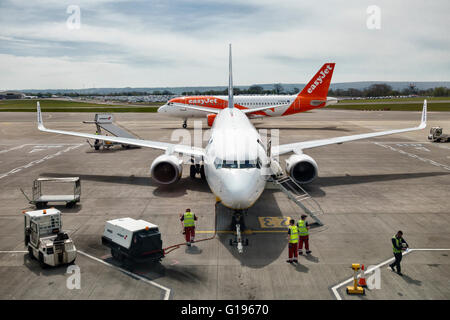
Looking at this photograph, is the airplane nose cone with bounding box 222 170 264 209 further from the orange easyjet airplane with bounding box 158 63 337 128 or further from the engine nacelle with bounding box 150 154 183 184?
the orange easyjet airplane with bounding box 158 63 337 128

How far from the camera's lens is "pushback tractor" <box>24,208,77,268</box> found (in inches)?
481

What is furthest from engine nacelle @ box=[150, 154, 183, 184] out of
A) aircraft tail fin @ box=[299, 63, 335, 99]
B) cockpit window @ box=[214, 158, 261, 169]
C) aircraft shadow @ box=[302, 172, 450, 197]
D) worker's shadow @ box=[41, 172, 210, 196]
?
aircraft tail fin @ box=[299, 63, 335, 99]

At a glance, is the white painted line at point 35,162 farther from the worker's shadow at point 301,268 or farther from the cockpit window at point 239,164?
the worker's shadow at point 301,268

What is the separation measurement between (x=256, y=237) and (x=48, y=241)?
792 cm

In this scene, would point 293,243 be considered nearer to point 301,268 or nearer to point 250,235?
point 301,268

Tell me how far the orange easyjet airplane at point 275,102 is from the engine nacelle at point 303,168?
2575cm

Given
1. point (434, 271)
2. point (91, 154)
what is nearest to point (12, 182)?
point (91, 154)

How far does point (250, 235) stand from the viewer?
49.5ft

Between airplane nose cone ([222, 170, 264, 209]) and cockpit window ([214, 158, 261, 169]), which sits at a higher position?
cockpit window ([214, 158, 261, 169])

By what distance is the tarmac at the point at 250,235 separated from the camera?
11.0 meters

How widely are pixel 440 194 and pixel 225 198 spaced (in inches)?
575

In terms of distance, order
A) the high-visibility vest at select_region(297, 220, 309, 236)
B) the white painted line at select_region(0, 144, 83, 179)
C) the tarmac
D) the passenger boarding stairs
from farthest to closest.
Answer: the white painted line at select_region(0, 144, 83, 179)
the passenger boarding stairs
the high-visibility vest at select_region(297, 220, 309, 236)
the tarmac

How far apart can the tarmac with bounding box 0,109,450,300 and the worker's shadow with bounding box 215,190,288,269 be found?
0.05 meters
